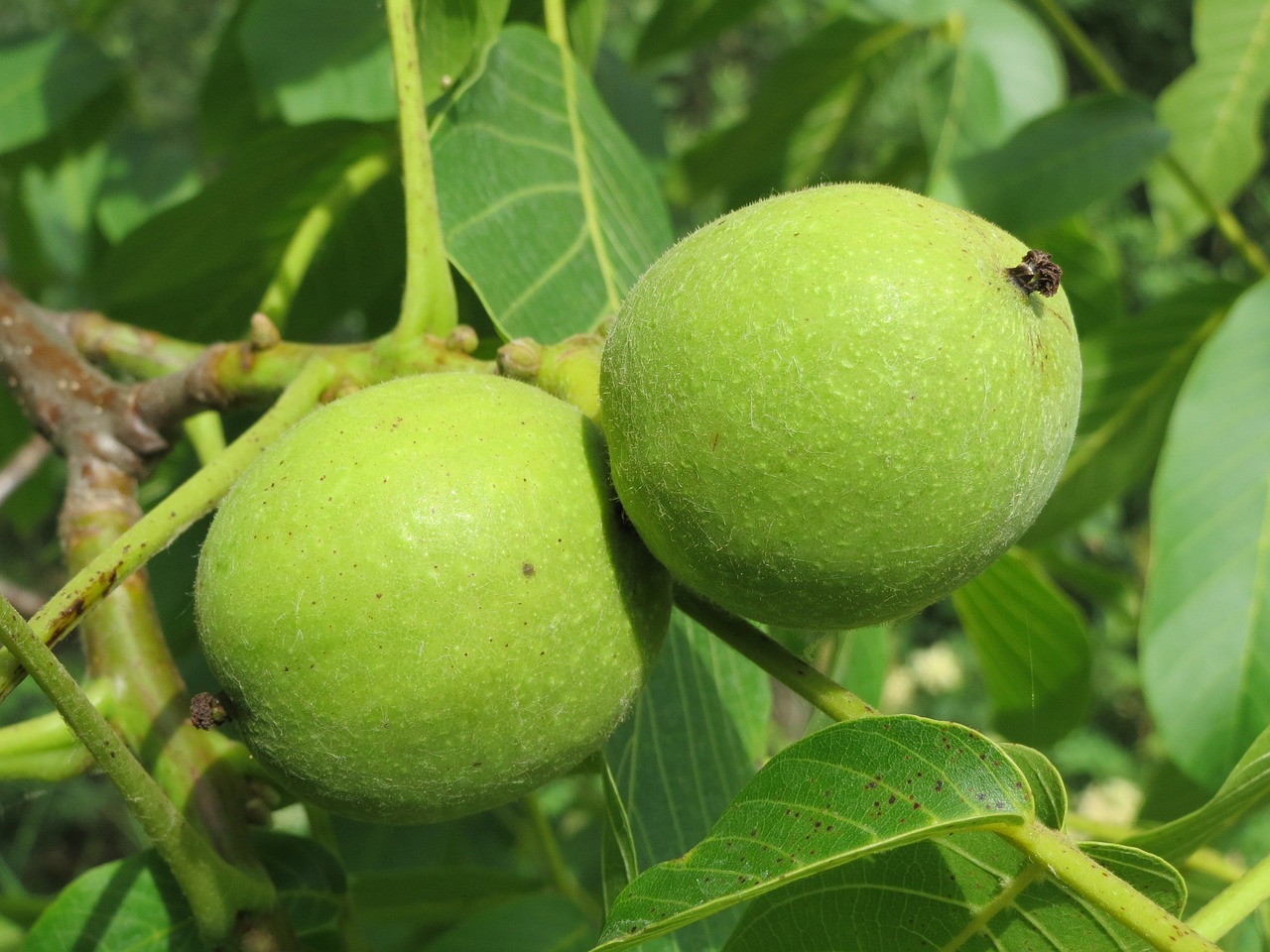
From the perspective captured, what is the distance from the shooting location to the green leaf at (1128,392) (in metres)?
2.22

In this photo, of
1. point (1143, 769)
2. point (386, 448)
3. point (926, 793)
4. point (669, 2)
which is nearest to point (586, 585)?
point (386, 448)

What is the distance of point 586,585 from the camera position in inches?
41.6

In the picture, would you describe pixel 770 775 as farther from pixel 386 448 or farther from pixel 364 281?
pixel 364 281

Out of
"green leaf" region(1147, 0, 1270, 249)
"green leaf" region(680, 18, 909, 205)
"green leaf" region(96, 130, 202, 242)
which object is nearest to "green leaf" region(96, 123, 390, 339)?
"green leaf" region(96, 130, 202, 242)

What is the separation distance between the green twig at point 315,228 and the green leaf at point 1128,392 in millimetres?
1281

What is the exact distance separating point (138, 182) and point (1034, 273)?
196 cm

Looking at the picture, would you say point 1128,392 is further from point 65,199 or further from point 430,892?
point 65,199

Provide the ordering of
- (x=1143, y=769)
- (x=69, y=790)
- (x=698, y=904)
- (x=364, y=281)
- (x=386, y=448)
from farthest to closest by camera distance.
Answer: (x=1143, y=769), (x=69, y=790), (x=364, y=281), (x=386, y=448), (x=698, y=904)

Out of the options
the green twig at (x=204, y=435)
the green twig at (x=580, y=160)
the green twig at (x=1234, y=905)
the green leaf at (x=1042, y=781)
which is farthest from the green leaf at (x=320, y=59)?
the green twig at (x=1234, y=905)

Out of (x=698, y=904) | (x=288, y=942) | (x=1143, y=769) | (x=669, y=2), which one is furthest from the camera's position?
(x=1143, y=769)

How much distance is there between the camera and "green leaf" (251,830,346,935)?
133 cm

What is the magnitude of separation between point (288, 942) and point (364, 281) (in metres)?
1.23

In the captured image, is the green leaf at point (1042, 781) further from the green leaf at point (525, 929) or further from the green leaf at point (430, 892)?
the green leaf at point (430, 892)

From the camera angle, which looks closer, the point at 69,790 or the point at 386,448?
the point at 386,448
